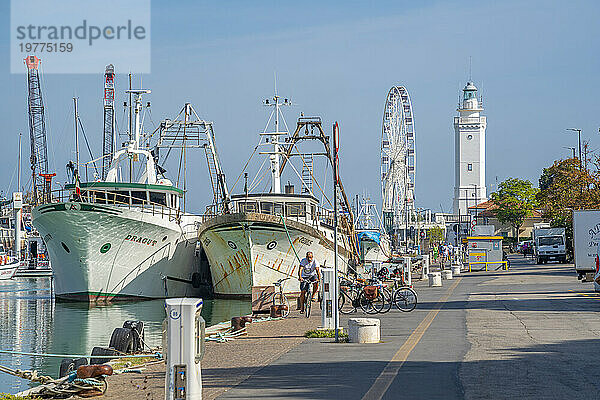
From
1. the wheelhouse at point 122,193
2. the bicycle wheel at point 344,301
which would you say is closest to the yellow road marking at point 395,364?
the bicycle wheel at point 344,301

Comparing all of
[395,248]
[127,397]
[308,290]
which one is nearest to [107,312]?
[308,290]

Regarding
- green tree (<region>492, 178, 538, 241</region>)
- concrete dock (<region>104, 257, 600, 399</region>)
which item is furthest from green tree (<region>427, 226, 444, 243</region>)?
concrete dock (<region>104, 257, 600, 399</region>)

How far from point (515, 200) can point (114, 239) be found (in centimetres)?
7500

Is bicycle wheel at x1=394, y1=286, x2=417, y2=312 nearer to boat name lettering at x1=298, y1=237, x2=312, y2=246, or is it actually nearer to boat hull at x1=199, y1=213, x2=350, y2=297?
boat hull at x1=199, y1=213, x2=350, y2=297

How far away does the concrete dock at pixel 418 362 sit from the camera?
10.9 m

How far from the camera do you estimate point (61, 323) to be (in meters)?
31.3

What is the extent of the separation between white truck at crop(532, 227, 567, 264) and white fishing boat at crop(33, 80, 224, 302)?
110 ft

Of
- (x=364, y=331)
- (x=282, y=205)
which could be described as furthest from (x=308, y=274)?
(x=282, y=205)

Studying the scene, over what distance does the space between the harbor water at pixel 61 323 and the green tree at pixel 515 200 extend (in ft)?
232

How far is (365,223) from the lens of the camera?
12700cm

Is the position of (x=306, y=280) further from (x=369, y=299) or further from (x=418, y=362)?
(x=418, y=362)

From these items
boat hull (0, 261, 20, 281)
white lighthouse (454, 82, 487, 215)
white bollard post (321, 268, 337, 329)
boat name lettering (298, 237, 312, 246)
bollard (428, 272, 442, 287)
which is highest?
white lighthouse (454, 82, 487, 215)

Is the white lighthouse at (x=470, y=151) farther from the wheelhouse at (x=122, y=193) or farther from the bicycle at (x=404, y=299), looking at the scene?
the bicycle at (x=404, y=299)

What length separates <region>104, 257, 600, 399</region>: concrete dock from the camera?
35.8ft
